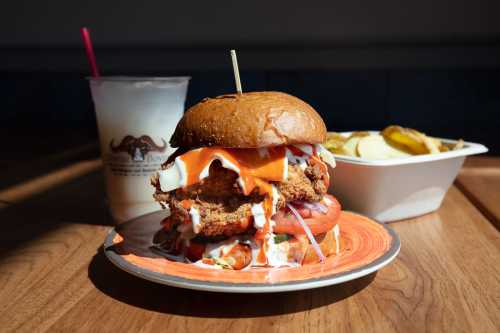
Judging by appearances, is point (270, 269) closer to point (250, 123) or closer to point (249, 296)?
point (249, 296)

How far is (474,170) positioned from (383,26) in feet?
6.09

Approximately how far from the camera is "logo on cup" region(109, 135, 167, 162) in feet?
5.64

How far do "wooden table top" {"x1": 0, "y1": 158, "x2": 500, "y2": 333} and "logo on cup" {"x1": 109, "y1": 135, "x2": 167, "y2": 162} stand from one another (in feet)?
0.87

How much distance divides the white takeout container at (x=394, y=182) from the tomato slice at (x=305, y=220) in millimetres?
394

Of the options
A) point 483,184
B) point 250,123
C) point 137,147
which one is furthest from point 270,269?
point 483,184

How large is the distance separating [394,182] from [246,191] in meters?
0.69

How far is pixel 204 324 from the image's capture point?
111 centimetres

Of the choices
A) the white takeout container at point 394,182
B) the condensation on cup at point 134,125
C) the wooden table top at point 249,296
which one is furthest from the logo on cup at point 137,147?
the white takeout container at point 394,182

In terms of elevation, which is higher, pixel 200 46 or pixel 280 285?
pixel 200 46

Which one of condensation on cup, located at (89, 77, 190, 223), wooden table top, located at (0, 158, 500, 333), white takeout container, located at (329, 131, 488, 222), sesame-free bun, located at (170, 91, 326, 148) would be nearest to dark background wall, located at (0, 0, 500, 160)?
condensation on cup, located at (89, 77, 190, 223)

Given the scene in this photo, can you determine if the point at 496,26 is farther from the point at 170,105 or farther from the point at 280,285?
the point at 280,285

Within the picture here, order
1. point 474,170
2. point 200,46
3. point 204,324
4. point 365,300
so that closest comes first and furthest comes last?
point 204,324 < point 365,300 < point 474,170 < point 200,46

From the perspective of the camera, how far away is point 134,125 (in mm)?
1716

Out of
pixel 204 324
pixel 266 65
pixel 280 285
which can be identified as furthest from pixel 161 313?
pixel 266 65
